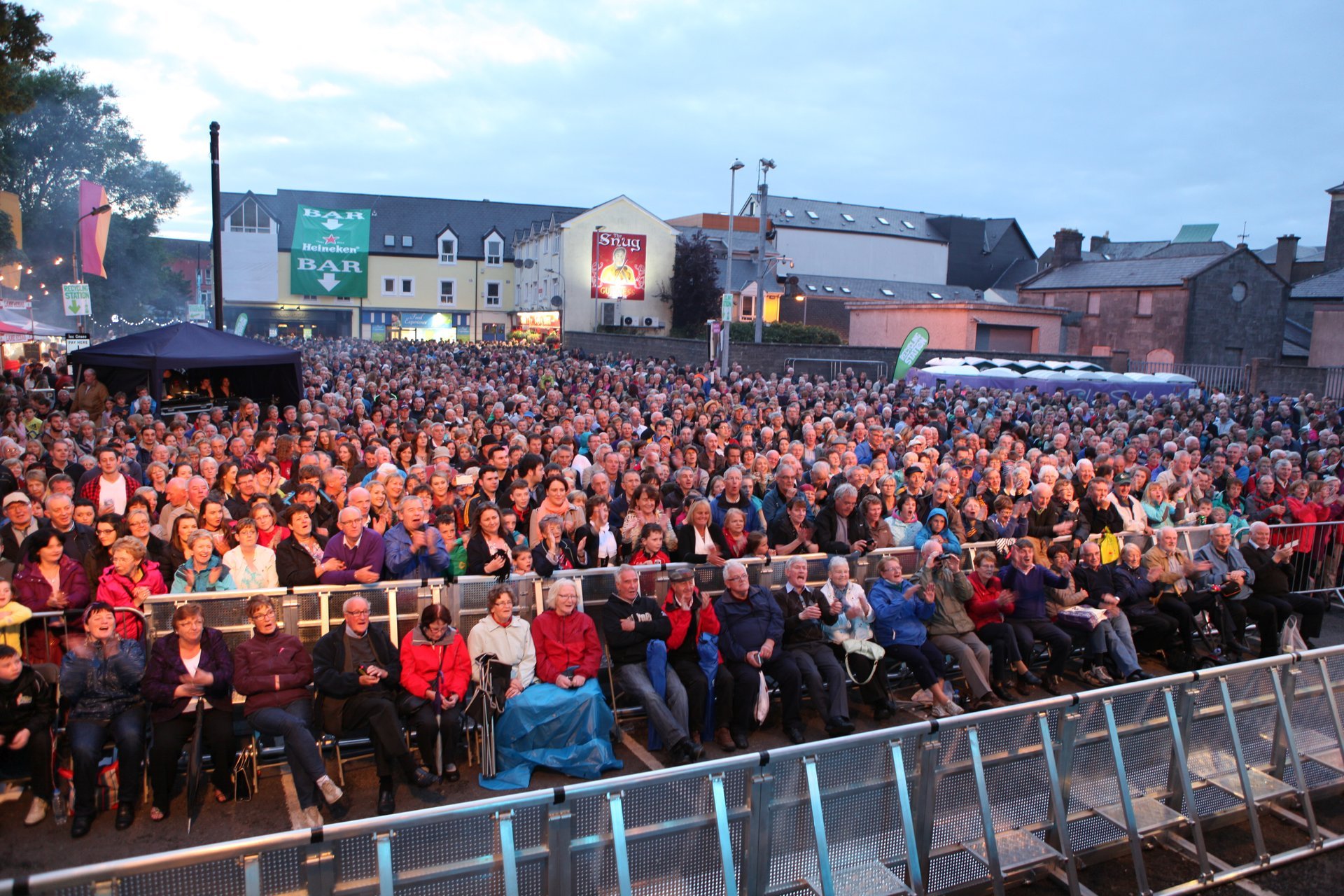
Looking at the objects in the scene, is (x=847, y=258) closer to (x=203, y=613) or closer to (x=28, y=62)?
(x=28, y=62)

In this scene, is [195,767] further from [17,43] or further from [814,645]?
[17,43]

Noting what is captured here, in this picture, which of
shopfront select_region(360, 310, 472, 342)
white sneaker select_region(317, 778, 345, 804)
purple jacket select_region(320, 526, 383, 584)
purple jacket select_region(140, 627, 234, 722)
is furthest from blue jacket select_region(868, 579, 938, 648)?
shopfront select_region(360, 310, 472, 342)

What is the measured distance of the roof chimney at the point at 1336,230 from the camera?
4609 centimetres

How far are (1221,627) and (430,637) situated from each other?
717 cm

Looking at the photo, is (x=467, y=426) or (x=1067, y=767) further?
(x=467, y=426)

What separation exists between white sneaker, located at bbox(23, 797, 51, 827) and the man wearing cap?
2.20 m

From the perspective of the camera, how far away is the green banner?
4734 centimetres

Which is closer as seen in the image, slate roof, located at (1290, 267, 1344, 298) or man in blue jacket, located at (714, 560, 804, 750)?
man in blue jacket, located at (714, 560, 804, 750)

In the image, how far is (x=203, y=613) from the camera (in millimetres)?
5449

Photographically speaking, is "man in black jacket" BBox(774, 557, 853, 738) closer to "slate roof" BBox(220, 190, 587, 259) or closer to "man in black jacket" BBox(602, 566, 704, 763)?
"man in black jacket" BBox(602, 566, 704, 763)

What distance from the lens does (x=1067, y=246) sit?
4622 cm

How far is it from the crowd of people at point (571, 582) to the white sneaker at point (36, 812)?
3cm

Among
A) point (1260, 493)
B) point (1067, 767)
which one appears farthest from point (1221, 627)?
point (1067, 767)

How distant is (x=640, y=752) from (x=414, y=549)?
2271mm
